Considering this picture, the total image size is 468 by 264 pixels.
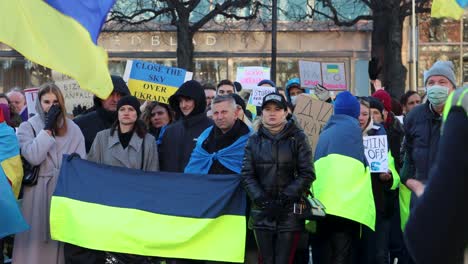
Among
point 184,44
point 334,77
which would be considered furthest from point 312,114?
point 184,44

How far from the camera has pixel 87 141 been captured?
26.3 ft

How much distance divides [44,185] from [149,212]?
1.02 metres

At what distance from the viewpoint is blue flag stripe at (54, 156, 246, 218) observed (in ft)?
22.5

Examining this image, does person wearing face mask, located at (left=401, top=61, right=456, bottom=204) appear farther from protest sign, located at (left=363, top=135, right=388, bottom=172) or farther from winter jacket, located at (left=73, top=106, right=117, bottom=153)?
winter jacket, located at (left=73, top=106, right=117, bottom=153)

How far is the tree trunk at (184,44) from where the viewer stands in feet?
73.5

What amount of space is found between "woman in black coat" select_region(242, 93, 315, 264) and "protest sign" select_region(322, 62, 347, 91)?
210 inches

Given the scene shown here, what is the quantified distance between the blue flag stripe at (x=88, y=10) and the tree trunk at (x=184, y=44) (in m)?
17.8

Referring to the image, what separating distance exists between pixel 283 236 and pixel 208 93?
142 inches

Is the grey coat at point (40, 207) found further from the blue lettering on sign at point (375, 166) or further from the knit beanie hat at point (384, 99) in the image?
the knit beanie hat at point (384, 99)

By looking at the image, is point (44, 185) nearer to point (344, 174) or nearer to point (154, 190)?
point (154, 190)

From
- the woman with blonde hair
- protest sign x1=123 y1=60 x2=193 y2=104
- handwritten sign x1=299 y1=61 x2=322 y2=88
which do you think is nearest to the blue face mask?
the woman with blonde hair

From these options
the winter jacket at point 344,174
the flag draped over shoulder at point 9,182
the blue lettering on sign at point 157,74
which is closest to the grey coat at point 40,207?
the flag draped over shoulder at point 9,182

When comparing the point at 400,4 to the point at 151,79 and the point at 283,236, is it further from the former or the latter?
the point at 283,236

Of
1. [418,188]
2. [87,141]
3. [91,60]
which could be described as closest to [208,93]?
[87,141]
